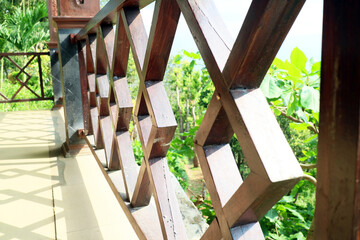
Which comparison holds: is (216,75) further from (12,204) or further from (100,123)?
(12,204)

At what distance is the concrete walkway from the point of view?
1.47 m

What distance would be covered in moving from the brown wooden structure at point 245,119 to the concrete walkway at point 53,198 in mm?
331

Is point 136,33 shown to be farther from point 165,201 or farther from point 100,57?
point 100,57

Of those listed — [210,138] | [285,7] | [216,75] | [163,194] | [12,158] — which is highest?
[285,7]

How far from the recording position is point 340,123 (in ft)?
1.06

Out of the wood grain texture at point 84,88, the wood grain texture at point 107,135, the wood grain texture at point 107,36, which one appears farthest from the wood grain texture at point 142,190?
the wood grain texture at point 84,88

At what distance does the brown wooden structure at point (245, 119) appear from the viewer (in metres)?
0.32

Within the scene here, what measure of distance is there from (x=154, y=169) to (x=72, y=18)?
1705 mm

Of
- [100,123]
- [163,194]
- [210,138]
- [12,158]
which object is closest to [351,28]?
[210,138]

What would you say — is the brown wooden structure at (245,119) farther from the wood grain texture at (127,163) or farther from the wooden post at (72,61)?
the wooden post at (72,61)

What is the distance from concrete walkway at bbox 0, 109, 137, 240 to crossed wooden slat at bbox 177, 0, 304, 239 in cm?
89

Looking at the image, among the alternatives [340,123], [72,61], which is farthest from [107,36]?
[340,123]

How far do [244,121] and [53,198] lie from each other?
1.56m

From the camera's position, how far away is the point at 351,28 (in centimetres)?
31
